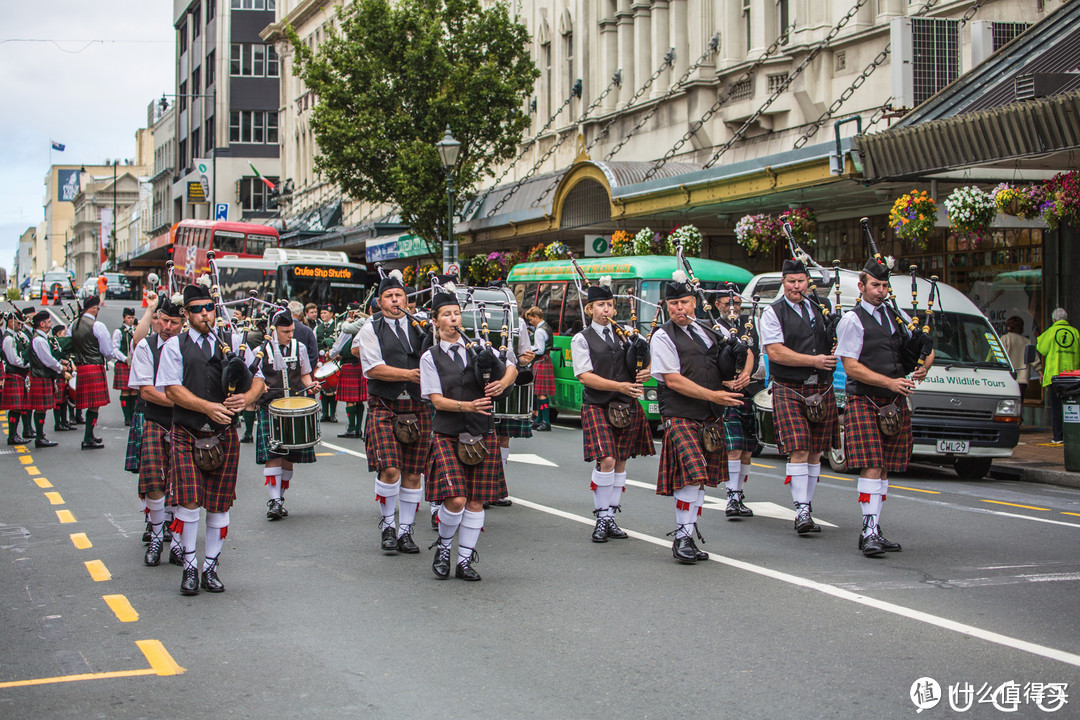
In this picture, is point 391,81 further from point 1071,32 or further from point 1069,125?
point 1069,125

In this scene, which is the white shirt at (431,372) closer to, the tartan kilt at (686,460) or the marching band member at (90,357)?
the tartan kilt at (686,460)

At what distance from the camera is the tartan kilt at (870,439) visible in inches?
346

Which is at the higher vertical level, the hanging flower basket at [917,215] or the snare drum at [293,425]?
the hanging flower basket at [917,215]

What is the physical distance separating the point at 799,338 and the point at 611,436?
5.41 ft

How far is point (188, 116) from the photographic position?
93.0 meters

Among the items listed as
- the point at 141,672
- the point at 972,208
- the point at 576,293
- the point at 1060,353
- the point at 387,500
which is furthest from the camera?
the point at 576,293

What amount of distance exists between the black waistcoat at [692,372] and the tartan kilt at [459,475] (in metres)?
1.40

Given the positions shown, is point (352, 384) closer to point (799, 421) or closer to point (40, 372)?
point (40, 372)

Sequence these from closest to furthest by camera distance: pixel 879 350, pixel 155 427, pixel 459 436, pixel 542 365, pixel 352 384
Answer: pixel 459 436 < pixel 155 427 < pixel 879 350 < pixel 352 384 < pixel 542 365

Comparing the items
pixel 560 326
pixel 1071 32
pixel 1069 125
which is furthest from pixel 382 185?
pixel 1069 125

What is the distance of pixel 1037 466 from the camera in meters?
14.6

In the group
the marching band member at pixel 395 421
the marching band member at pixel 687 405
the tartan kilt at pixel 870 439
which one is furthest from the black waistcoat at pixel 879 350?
the marching band member at pixel 395 421

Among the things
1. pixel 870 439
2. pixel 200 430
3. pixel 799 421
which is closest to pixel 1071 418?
pixel 799 421

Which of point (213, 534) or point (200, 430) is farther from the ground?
point (200, 430)
